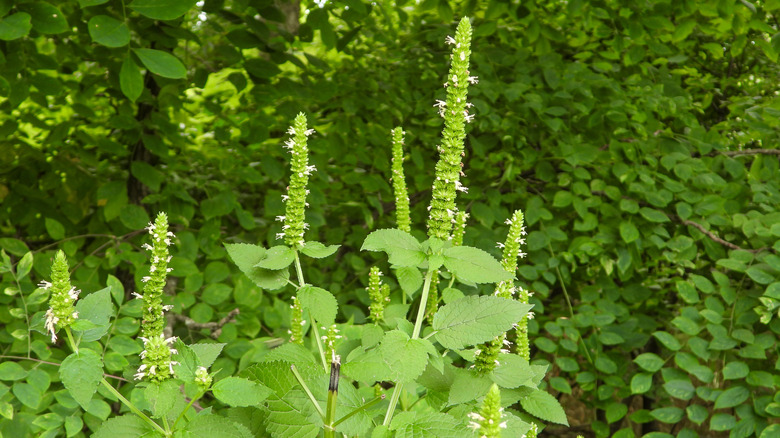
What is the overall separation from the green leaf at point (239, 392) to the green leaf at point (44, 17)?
5.60 ft

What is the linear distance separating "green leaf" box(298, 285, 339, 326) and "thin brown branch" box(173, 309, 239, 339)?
1.88 metres

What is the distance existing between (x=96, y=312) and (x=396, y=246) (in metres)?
0.42

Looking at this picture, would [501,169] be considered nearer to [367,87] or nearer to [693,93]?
[367,87]

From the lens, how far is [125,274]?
3469 millimetres

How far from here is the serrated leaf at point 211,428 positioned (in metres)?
0.84

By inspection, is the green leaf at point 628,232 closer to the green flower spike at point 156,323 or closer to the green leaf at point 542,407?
the green leaf at point 542,407

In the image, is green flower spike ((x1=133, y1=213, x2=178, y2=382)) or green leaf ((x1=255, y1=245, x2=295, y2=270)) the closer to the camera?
green flower spike ((x1=133, y1=213, x2=178, y2=382))

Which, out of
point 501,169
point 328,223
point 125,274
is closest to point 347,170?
point 328,223

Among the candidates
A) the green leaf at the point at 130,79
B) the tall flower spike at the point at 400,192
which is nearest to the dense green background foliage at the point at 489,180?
the green leaf at the point at 130,79

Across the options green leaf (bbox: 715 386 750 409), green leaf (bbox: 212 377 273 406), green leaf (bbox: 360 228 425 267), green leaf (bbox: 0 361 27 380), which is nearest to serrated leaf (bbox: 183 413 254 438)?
green leaf (bbox: 212 377 273 406)

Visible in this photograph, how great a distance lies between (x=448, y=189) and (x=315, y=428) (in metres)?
0.38

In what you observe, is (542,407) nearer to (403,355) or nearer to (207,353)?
(403,355)

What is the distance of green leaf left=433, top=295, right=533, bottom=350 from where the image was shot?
2.94 feet

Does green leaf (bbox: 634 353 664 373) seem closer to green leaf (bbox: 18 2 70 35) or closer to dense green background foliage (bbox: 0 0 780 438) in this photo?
dense green background foliage (bbox: 0 0 780 438)
